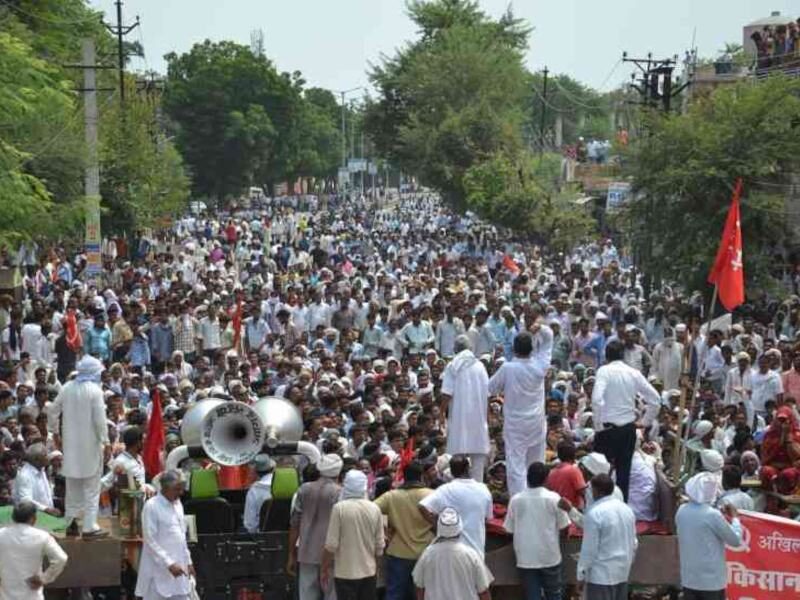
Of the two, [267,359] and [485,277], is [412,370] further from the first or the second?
[485,277]

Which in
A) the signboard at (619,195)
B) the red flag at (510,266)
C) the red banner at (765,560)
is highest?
the signboard at (619,195)

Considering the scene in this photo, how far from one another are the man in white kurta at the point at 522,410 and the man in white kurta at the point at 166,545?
9.79 ft

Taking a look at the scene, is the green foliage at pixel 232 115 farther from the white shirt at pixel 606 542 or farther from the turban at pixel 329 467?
the white shirt at pixel 606 542

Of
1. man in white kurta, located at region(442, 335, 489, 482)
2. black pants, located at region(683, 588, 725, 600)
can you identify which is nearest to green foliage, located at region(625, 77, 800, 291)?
man in white kurta, located at region(442, 335, 489, 482)

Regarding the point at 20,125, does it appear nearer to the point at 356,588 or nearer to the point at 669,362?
the point at 669,362

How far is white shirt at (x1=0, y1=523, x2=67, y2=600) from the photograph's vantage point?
11.5 metres

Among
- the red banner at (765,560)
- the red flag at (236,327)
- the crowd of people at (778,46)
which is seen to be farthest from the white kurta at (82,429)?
the crowd of people at (778,46)

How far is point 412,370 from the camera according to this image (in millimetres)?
20562

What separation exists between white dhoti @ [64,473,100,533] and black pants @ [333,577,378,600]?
2078mm

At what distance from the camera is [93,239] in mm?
31609

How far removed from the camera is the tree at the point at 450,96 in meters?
68.6

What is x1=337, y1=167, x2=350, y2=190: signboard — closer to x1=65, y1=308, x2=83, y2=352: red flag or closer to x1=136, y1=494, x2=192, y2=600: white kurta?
x1=65, y1=308, x2=83, y2=352: red flag

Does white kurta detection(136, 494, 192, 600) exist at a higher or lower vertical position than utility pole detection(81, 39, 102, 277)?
lower

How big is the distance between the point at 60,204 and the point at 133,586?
1944cm
